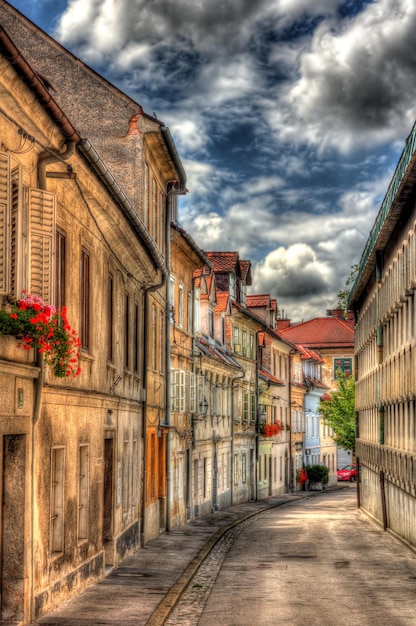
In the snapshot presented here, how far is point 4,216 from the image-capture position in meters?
11.0

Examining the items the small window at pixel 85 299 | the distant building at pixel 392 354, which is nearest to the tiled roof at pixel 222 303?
the distant building at pixel 392 354

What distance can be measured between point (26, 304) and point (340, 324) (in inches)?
3208

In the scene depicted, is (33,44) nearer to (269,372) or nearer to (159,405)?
(159,405)

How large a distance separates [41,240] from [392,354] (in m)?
19.9

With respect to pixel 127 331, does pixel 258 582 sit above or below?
below

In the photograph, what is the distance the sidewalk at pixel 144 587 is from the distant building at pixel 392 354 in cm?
538

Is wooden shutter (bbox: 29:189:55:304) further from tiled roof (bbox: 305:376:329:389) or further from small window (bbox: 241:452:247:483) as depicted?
tiled roof (bbox: 305:376:329:389)

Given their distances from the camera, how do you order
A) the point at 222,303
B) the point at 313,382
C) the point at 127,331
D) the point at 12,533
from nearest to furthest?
the point at 12,533, the point at 127,331, the point at 222,303, the point at 313,382

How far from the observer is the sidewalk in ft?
45.0

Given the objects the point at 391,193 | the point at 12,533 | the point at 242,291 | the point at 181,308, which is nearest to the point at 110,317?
the point at 12,533

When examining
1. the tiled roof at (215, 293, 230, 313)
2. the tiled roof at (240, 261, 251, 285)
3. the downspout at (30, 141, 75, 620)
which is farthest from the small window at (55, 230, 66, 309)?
the tiled roof at (240, 261, 251, 285)

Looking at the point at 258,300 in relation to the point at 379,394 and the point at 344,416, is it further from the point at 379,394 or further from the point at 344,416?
the point at 379,394

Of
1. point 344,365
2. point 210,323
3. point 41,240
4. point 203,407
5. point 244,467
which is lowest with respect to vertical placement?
point 244,467

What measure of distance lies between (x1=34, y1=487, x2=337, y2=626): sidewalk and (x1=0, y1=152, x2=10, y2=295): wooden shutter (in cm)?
440
